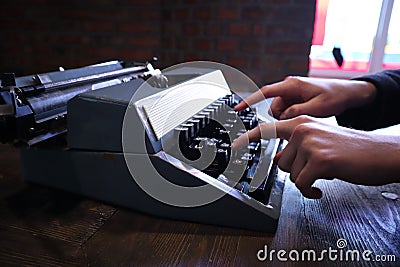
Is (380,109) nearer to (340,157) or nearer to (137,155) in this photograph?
(340,157)

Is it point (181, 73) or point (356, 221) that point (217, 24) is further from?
point (356, 221)

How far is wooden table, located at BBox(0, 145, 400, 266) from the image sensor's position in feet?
1.38

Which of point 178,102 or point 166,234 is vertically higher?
point 178,102

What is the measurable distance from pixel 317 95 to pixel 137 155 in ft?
1.63

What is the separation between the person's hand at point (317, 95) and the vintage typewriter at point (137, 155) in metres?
0.23

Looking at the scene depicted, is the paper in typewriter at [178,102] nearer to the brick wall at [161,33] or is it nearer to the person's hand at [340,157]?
the person's hand at [340,157]

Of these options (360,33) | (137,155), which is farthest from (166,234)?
(360,33)

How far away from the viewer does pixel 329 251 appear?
0.45 meters

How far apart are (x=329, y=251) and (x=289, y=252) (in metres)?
0.06

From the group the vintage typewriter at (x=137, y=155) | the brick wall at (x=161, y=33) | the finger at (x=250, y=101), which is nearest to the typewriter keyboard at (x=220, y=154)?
the vintage typewriter at (x=137, y=155)

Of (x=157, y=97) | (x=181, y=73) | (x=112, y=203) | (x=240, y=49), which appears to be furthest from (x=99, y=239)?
(x=240, y=49)

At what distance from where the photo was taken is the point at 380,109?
83 cm

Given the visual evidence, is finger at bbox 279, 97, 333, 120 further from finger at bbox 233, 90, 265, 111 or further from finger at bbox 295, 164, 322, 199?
finger at bbox 295, 164, 322, 199

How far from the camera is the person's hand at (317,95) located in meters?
0.79
